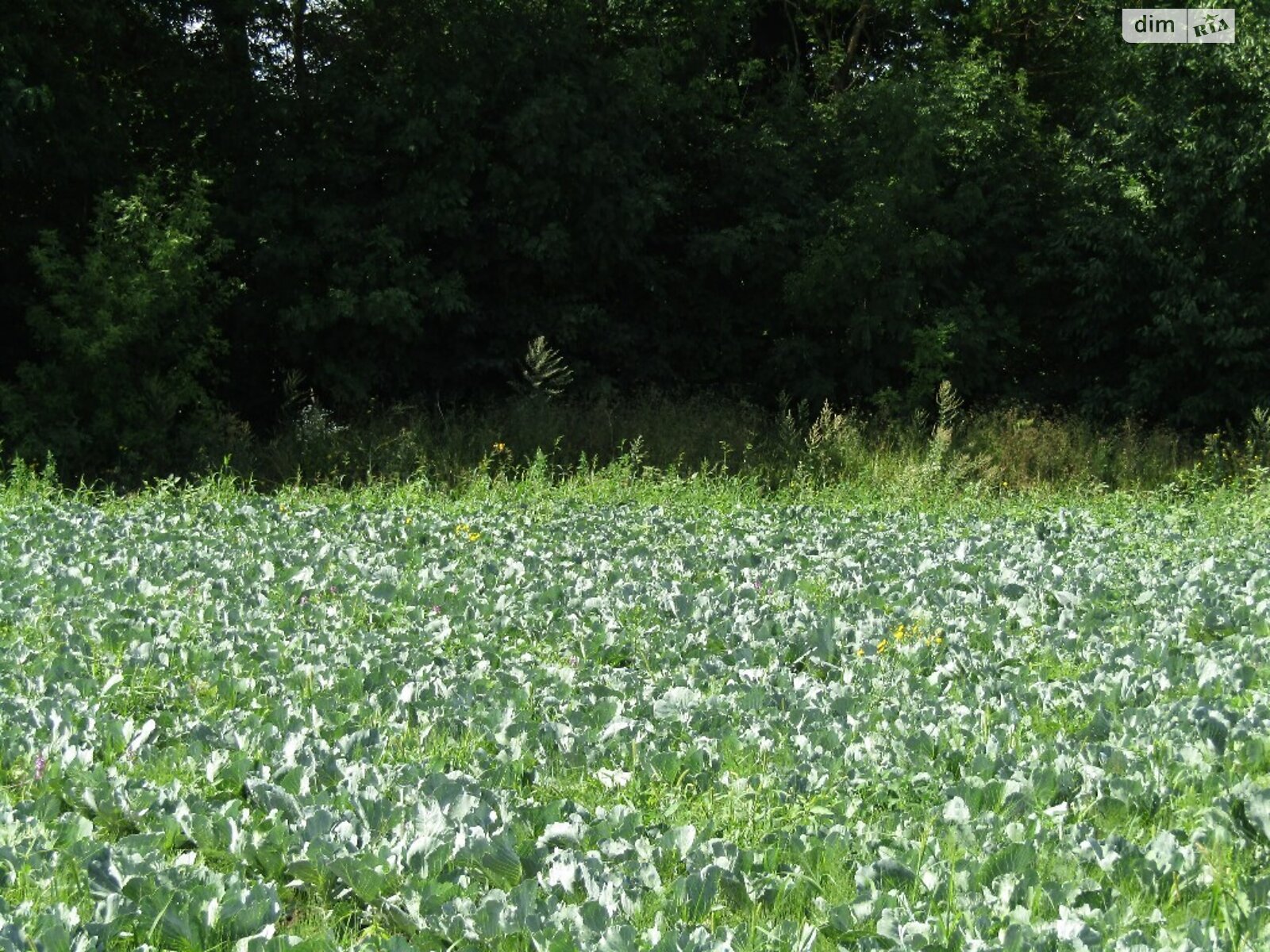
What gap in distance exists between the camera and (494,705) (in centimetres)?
405

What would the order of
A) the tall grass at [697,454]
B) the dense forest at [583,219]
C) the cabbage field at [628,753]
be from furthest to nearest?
1. the dense forest at [583,219]
2. the tall grass at [697,454]
3. the cabbage field at [628,753]

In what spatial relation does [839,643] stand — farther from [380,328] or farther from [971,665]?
[380,328]

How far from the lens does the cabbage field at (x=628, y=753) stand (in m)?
2.67

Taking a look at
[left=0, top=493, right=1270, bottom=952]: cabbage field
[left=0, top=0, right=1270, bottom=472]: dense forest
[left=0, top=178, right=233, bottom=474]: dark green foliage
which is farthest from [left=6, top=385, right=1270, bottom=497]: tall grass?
[left=0, top=493, right=1270, bottom=952]: cabbage field

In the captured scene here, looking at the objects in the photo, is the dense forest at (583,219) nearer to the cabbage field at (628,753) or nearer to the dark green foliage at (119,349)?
the dark green foliage at (119,349)

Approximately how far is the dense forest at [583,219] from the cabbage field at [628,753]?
667 centimetres

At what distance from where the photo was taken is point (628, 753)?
12.2 feet

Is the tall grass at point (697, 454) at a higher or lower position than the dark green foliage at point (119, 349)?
lower

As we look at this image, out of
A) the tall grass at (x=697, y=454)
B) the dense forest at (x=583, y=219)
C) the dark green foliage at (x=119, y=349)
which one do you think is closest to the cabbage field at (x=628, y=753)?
the tall grass at (x=697, y=454)

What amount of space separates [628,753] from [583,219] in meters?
12.7

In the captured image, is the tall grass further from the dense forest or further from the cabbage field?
the cabbage field

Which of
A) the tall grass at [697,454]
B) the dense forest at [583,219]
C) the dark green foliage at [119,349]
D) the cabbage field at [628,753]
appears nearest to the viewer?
the cabbage field at [628,753]

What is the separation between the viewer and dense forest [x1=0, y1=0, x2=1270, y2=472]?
41.8ft

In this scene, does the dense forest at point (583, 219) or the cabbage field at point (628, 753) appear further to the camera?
the dense forest at point (583, 219)
